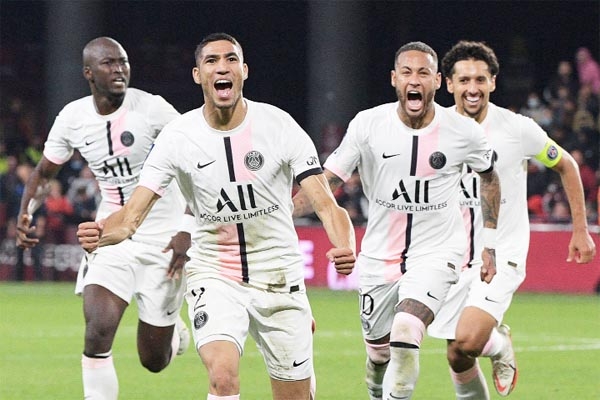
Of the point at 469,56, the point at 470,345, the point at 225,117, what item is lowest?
the point at 470,345

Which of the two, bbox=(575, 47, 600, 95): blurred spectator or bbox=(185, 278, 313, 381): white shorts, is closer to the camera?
bbox=(185, 278, 313, 381): white shorts

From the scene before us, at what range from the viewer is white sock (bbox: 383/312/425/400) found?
7090mm

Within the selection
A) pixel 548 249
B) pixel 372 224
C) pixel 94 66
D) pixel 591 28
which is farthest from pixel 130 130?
pixel 591 28

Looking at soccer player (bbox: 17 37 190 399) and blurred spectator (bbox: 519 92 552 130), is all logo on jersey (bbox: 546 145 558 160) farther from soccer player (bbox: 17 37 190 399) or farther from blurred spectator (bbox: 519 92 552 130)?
blurred spectator (bbox: 519 92 552 130)

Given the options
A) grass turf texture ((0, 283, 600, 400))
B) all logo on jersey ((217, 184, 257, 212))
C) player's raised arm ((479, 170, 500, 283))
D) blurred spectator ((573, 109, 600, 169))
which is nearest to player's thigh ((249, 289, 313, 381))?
all logo on jersey ((217, 184, 257, 212))

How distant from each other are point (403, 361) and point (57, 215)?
1388cm

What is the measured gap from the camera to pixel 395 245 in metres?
7.68

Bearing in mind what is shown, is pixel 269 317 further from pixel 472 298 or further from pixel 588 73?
pixel 588 73

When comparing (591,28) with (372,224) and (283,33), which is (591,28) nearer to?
(283,33)

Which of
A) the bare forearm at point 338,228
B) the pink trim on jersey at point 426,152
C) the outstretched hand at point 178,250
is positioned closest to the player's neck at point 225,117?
the bare forearm at point 338,228

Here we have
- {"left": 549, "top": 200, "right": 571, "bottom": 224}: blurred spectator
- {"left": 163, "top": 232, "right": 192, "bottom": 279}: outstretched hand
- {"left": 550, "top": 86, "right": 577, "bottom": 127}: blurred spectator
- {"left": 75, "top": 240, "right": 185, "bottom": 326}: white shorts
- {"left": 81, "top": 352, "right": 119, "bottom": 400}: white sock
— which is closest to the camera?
{"left": 163, "top": 232, "right": 192, "bottom": 279}: outstretched hand

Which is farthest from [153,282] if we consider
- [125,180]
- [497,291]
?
[497,291]

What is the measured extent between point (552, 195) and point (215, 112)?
489 inches

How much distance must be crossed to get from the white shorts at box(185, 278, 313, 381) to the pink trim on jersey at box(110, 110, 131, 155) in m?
1.89
